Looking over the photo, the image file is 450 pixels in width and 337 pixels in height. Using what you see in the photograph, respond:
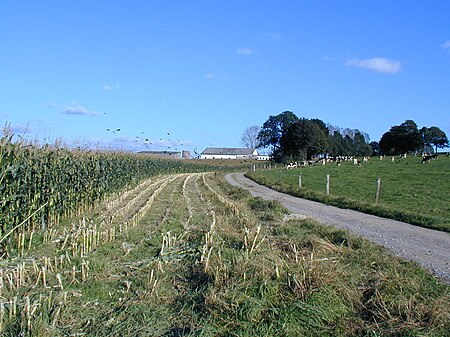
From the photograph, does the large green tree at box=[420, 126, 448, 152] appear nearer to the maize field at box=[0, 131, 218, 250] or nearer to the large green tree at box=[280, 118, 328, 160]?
the large green tree at box=[280, 118, 328, 160]

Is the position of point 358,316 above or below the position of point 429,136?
below

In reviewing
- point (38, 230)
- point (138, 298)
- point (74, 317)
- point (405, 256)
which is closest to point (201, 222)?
point (38, 230)

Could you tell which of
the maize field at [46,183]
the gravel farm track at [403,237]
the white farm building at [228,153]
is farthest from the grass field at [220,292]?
the white farm building at [228,153]

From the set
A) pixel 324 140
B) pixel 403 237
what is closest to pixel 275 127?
pixel 324 140

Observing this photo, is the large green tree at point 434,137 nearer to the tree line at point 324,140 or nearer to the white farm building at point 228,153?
the tree line at point 324,140

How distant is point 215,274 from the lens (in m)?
6.92

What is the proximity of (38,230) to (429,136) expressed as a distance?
118m

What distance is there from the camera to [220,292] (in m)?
6.29

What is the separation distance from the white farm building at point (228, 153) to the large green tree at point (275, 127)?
3041 centimetres

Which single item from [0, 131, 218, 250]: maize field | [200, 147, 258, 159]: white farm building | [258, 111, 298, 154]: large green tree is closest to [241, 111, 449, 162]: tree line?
[258, 111, 298, 154]: large green tree

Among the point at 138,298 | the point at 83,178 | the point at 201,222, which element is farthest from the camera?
the point at 83,178

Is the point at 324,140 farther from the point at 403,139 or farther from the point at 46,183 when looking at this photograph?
the point at 46,183

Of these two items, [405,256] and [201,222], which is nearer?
[405,256]

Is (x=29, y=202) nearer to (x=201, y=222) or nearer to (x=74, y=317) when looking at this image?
(x=201, y=222)
